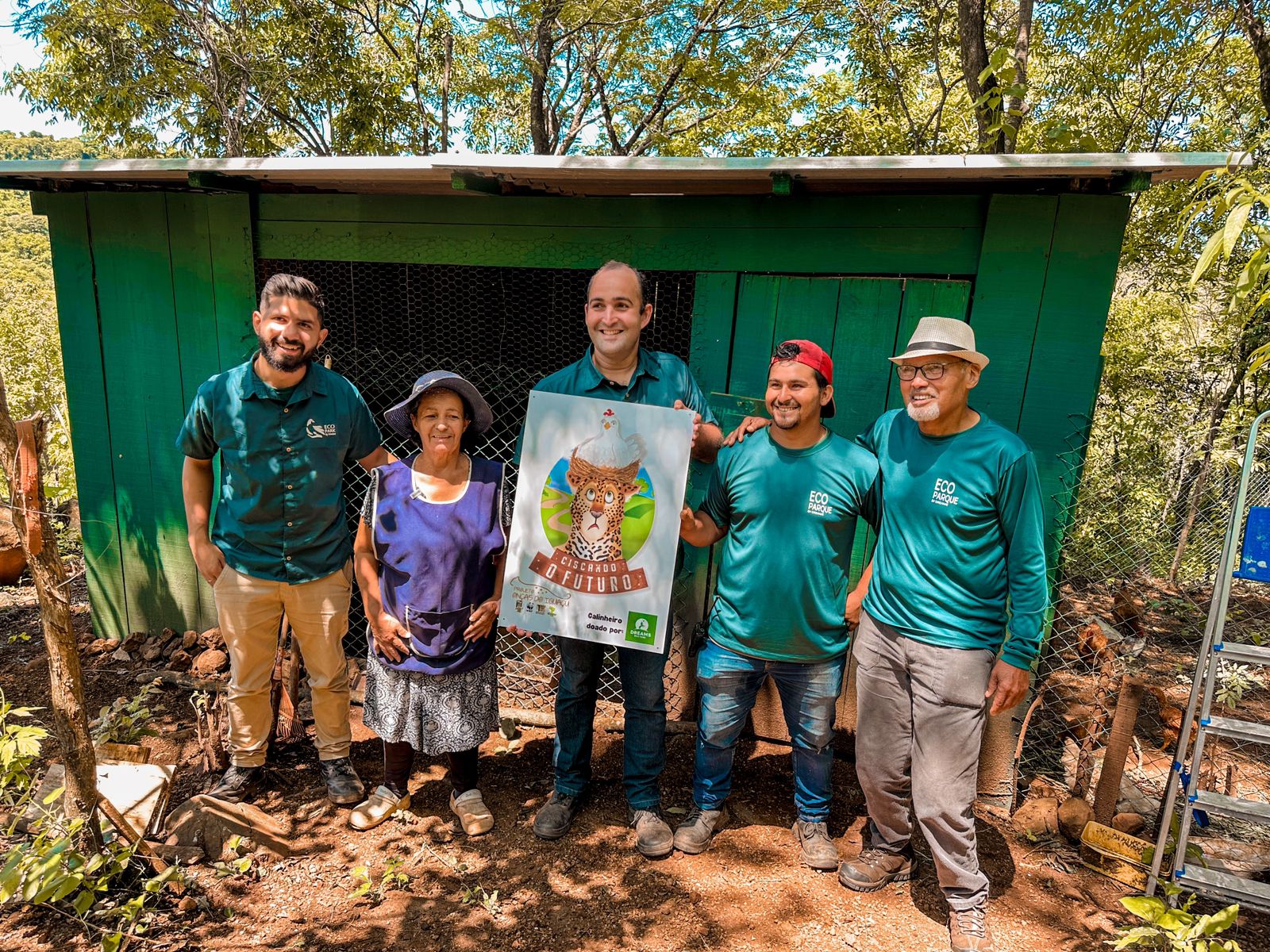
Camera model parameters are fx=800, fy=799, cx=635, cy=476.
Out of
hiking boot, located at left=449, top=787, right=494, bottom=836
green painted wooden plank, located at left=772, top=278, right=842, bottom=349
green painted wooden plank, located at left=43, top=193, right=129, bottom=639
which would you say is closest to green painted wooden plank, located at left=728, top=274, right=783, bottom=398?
green painted wooden plank, located at left=772, top=278, right=842, bottom=349

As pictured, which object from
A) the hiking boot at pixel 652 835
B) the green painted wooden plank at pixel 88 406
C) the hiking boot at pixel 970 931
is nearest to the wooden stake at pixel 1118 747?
the hiking boot at pixel 970 931

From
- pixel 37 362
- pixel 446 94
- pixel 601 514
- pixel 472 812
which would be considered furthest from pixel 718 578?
pixel 446 94

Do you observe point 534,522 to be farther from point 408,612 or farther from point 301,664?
point 301,664

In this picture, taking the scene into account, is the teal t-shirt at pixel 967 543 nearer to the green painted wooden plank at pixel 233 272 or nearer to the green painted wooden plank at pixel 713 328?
the green painted wooden plank at pixel 713 328

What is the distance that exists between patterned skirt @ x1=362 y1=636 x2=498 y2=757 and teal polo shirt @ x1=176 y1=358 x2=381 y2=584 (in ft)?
1.85

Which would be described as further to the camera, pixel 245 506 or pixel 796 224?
pixel 796 224

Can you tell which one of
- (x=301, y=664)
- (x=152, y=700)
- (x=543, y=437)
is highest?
(x=543, y=437)

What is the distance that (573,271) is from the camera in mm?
4523

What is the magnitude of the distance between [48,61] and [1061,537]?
46.3ft

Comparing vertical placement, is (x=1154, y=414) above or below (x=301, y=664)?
above

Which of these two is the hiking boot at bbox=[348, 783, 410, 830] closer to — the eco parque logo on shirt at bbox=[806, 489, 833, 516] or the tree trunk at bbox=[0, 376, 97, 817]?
the tree trunk at bbox=[0, 376, 97, 817]

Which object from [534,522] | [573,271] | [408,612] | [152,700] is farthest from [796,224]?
[152,700]

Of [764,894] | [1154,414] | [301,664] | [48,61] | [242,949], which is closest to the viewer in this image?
[242,949]

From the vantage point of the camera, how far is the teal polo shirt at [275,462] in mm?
3250
